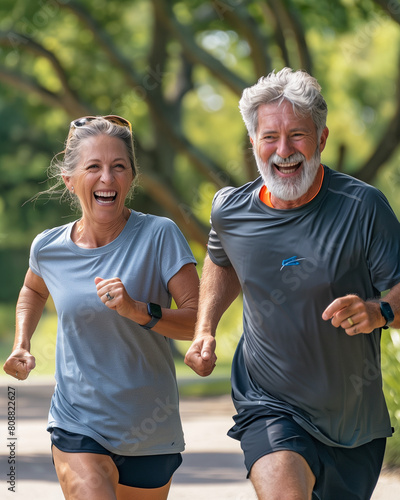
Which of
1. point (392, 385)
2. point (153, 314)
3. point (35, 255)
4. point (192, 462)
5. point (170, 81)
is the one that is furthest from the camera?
point (170, 81)

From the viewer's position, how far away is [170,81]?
23.9 m

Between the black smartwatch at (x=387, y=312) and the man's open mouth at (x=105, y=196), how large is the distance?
1.20 metres

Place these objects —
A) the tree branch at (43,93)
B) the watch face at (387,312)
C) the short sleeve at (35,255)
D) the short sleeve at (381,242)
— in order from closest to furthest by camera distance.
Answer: the watch face at (387,312) < the short sleeve at (381,242) < the short sleeve at (35,255) < the tree branch at (43,93)

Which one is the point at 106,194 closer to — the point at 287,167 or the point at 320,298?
the point at 287,167

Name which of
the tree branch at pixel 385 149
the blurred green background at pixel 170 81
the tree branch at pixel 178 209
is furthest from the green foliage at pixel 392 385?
the tree branch at pixel 178 209

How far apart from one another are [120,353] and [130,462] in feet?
1.42

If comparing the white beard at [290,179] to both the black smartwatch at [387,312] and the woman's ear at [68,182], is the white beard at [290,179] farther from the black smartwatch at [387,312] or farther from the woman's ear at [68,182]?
the woman's ear at [68,182]

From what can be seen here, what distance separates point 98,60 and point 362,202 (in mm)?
15375

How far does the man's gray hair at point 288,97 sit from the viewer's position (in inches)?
153

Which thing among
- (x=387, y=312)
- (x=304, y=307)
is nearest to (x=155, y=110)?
(x=304, y=307)

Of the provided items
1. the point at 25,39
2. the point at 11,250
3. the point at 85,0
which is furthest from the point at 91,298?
the point at 11,250

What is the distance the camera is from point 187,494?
7.37 meters

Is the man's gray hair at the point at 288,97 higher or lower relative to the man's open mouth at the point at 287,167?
higher

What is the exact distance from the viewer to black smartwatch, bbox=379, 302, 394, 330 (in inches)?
140
